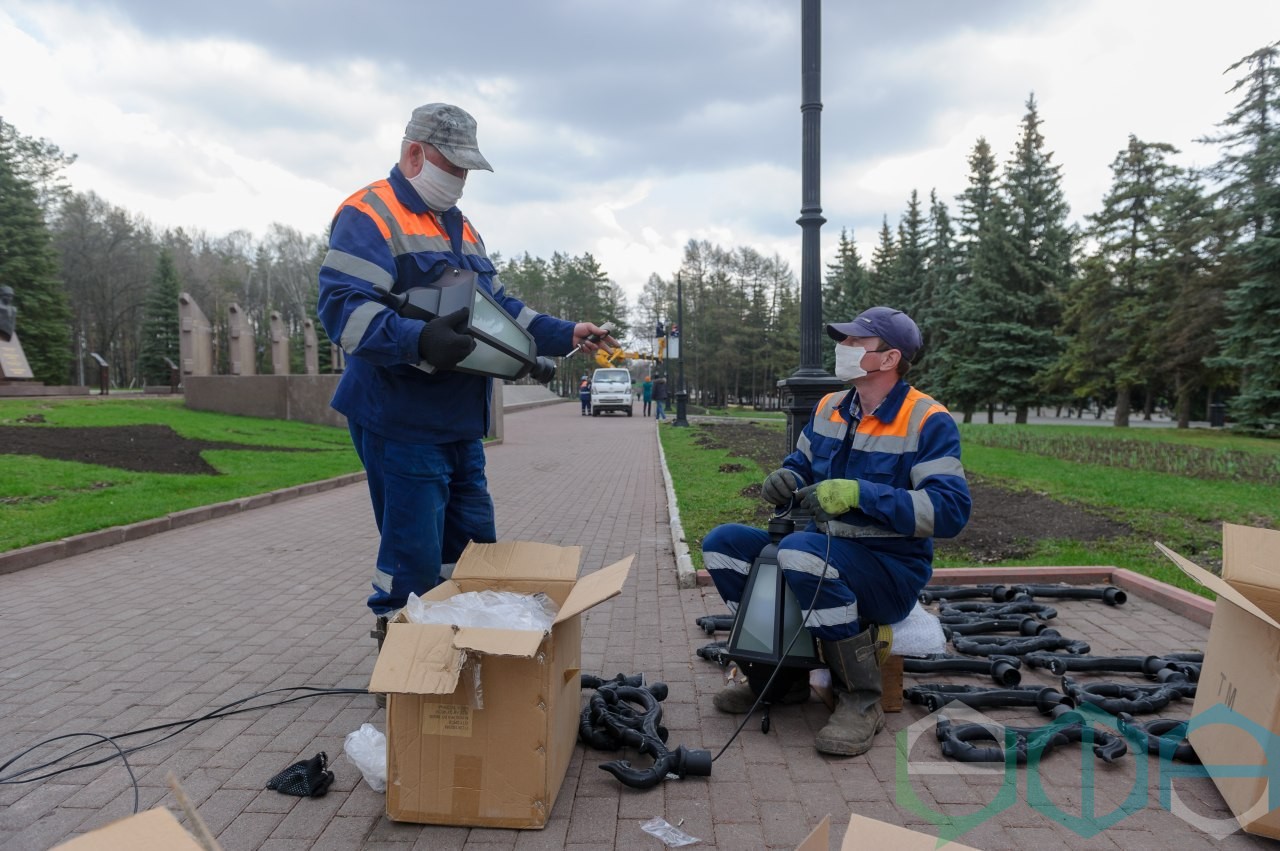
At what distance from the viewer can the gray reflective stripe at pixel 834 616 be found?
2.90 meters

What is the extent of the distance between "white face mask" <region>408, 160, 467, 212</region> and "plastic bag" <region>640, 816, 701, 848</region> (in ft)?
7.76

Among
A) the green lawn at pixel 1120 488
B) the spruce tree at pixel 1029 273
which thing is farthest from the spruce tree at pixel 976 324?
the green lawn at pixel 1120 488

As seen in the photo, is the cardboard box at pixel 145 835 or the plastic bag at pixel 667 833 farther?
the plastic bag at pixel 667 833

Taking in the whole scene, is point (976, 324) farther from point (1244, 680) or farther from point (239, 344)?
point (1244, 680)

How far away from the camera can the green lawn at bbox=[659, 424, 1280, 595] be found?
6.11 m

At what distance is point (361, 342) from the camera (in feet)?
8.65

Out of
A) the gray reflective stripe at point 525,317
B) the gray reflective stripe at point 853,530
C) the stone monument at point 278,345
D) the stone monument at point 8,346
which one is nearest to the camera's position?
the gray reflective stripe at point 853,530

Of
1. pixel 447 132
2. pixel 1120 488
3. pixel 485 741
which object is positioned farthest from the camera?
pixel 1120 488

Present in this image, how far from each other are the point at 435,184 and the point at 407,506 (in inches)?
49.3

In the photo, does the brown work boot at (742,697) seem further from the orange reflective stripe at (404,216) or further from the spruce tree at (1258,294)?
the spruce tree at (1258,294)

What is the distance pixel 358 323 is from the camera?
2643 mm

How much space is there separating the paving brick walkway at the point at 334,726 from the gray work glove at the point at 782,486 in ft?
2.97

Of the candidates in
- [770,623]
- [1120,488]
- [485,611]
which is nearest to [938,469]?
[770,623]

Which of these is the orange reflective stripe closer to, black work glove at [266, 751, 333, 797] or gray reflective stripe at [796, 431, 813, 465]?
gray reflective stripe at [796, 431, 813, 465]
